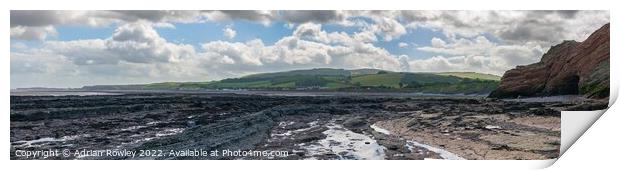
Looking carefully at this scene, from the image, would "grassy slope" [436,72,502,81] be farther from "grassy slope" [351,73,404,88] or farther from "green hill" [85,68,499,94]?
"grassy slope" [351,73,404,88]

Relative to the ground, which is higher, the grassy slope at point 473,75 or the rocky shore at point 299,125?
the grassy slope at point 473,75

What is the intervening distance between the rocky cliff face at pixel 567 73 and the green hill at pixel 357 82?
0.39m

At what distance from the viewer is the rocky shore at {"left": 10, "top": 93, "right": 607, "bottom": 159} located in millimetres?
12109

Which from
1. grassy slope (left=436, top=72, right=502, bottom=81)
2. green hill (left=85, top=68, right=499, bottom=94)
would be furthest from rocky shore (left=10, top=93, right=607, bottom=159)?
grassy slope (left=436, top=72, right=502, bottom=81)

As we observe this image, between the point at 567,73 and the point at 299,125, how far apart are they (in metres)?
4.94

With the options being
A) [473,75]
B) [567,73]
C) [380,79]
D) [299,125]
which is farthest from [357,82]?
[567,73]

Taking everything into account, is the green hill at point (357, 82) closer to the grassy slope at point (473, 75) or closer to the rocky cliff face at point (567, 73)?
the grassy slope at point (473, 75)

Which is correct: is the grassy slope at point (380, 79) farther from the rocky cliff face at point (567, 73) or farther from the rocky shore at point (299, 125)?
the rocky cliff face at point (567, 73)

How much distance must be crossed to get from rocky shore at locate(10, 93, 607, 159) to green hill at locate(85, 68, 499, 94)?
0.23m

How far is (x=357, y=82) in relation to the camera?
41.4ft

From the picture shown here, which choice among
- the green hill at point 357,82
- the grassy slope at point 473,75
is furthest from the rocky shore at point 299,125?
the grassy slope at point 473,75

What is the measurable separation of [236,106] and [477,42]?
176 inches

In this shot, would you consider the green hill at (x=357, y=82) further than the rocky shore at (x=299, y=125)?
Yes

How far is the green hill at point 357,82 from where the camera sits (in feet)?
41.2
